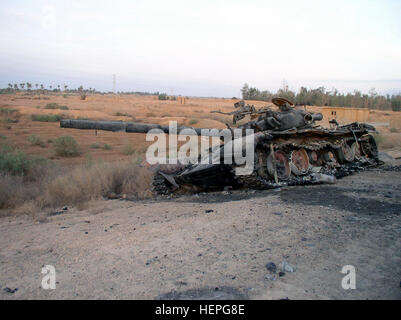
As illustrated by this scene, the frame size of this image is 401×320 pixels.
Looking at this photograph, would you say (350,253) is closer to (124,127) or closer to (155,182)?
(155,182)

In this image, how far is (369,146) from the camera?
11391 mm

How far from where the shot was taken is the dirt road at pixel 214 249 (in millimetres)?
3148

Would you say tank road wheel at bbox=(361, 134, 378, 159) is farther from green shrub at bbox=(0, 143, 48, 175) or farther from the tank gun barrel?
green shrub at bbox=(0, 143, 48, 175)

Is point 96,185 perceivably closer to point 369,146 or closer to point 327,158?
point 327,158

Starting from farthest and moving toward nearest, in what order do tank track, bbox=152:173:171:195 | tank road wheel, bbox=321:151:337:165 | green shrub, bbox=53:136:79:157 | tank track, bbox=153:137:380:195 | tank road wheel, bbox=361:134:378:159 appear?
green shrub, bbox=53:136:79:157, tank road wheel, bbox=361:134:378:159, tank road wheel, bbox=321:151:337:165, tank track, bbox=152:173:171:195, tank track, bbox=153:137:380:195

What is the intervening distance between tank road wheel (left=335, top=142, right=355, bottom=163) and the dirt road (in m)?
3.71

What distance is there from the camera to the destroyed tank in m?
7.12

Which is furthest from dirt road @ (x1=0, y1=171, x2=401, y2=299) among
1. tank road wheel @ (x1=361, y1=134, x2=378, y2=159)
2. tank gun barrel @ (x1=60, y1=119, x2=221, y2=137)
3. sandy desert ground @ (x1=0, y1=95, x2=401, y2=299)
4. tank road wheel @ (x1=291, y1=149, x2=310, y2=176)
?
tank road wheel @ (x1=361, y1=134, x2=378, y2=159)

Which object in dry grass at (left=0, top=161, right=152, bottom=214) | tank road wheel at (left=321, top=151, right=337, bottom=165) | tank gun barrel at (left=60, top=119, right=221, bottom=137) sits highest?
tank gun barrel at (left=60, top=119, right=221, bottom=137)

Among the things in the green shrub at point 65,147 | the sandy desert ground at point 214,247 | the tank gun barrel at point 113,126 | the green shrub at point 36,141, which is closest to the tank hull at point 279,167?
the sandy desert ground at point 214,247

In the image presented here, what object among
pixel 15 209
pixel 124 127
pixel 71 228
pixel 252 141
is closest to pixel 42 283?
pixel 71 228

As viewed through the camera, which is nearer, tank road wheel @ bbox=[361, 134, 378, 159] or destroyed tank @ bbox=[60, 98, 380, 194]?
destroyed tank @ bbox=[60, 98, 380, 194]

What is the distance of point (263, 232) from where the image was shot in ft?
14.5
